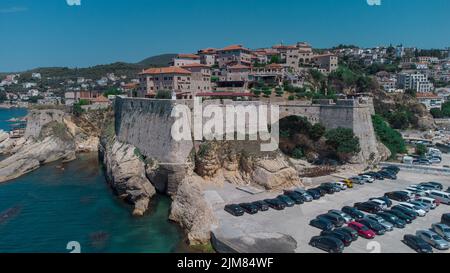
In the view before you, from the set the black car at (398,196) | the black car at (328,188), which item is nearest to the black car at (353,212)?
the black car at (328,188)

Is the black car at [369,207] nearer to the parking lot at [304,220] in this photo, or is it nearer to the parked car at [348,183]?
the parking lot at [304,220]

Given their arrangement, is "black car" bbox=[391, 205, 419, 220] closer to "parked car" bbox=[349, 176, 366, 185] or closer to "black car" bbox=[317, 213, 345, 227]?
"black car" bbox=[317, 213, 345, 227]

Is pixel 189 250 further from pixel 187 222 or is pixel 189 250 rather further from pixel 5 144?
pixel 5 144

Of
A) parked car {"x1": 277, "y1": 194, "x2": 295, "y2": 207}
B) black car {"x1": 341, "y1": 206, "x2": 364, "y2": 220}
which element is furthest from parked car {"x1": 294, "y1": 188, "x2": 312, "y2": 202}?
black car {"x1": 341, "y1": 206, "x2": 364, "y2": 220}

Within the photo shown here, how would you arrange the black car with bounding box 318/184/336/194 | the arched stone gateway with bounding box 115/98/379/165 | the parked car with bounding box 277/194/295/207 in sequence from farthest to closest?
the arched stone gateway with bounding box 115/98/379/165
the black car with bounding box 318/184/336/194
the parked car with bounding box 277/194/295/207
